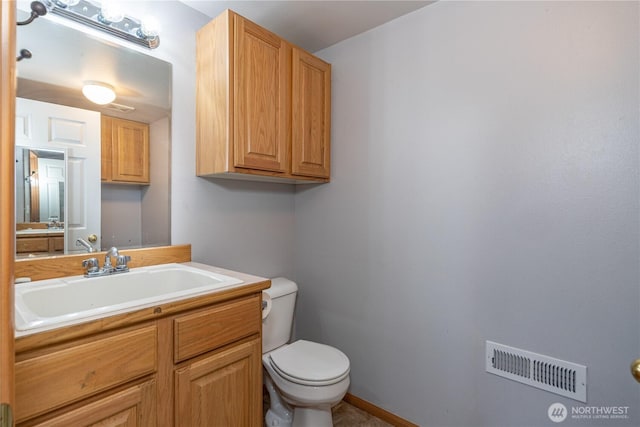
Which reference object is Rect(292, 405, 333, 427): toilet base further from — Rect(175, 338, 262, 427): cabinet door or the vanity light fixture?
the vanity light fixture

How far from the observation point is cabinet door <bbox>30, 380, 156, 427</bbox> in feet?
2.67

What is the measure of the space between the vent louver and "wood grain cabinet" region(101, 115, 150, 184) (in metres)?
1.90

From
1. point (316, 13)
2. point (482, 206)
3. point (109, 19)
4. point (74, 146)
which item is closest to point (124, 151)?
point (74, 146)

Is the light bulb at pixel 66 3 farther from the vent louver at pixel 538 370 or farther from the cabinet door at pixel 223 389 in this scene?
the vent louver at pixel 538 370

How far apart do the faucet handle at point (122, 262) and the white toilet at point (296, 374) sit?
71cm

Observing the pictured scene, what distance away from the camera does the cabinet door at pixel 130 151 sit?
1470mm

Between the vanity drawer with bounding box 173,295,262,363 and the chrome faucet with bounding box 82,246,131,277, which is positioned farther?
the chrome faucet with bounding box 82,246,131,277

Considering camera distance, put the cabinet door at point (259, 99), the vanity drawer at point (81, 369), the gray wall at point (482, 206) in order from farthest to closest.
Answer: the cabinet door at point (259, 99) < the gray wall at point (482, 206) < the vanity drawer at point (81, 369)

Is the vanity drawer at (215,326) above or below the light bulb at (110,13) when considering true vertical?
below

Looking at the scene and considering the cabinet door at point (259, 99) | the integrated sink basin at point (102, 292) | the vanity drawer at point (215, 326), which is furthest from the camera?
the cabinet door at point (259, 99)

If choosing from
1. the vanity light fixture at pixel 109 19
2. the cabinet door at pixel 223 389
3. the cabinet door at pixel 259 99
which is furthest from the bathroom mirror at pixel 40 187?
the cabinet door at pixel 223 389

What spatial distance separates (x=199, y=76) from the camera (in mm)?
1679

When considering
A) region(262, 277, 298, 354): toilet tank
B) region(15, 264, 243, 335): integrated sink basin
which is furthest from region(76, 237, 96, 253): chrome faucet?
region(262, 277, 298, 354): toilet tank

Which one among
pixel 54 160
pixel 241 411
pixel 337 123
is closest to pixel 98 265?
pixel 54 160
